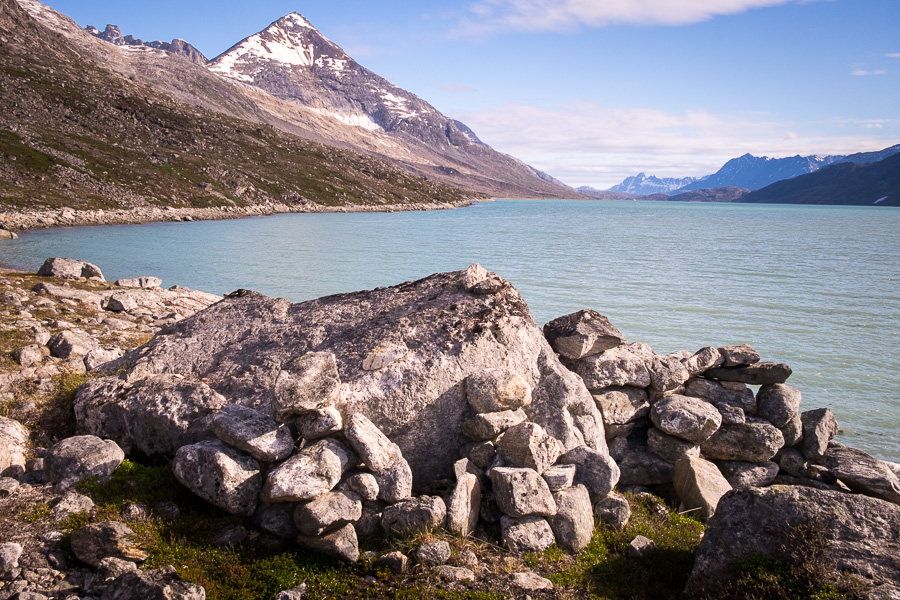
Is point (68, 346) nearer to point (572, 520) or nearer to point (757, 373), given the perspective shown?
point (572, 520)

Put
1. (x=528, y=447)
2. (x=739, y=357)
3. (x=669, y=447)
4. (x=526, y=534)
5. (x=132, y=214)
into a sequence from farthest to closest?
(x=132, y=214)
(x=739, y=357)
(x=669, y=447)
(x=528, y=447)
(x=526, y=534)

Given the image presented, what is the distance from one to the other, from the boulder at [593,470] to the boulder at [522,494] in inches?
46.4

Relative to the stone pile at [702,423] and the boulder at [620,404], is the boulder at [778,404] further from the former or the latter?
the boulder at [620,404]

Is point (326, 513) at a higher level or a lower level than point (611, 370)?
lower

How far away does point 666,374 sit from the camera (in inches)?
518

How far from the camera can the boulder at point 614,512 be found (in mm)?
9469

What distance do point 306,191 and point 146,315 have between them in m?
158

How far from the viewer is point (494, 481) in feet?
29.8

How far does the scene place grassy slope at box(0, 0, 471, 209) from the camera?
10675 centimetres

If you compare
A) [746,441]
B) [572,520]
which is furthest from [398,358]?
[746,441]

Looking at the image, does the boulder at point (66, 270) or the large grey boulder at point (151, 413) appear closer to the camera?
the large grey boulder at point (151, 413)

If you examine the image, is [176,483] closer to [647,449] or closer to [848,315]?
[647,449]

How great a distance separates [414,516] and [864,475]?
10214mm

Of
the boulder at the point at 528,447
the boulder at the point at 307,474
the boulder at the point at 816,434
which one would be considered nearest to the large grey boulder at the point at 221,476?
the boulder at the point at 307,474
